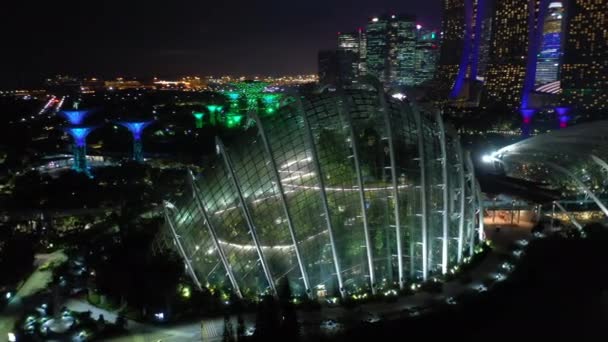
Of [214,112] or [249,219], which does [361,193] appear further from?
[214,112]

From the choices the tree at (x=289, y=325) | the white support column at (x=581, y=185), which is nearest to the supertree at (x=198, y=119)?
the white support column at (x=581, y=185)

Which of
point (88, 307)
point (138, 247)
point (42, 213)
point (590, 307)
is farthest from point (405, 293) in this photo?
point (42, 213)

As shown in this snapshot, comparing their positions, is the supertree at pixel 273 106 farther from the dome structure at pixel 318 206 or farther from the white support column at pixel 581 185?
the white support column at pixel 581 185

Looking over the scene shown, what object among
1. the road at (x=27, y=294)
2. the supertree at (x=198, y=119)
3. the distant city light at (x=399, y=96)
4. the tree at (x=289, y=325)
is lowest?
the supertree at (x=198, y=119)

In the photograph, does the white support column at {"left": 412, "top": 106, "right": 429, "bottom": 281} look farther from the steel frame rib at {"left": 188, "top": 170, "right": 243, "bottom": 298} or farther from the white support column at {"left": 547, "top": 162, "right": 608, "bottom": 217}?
the white support column at {"left": 547, "top": 162, "right": 608, "bottom": 217}

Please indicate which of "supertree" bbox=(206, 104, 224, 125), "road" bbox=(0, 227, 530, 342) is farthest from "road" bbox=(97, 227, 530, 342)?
"supertree" bbox=(206, 104, 224, 125)

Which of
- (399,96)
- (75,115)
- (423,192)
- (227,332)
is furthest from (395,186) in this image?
(75,115)
